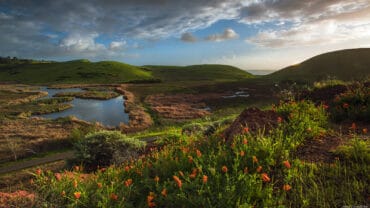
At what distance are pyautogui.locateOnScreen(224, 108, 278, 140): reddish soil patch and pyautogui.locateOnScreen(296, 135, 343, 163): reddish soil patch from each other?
3.49ft

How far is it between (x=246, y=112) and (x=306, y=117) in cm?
177

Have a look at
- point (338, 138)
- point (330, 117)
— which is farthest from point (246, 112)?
point (330, 117)

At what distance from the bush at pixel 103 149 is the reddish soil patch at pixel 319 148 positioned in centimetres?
816

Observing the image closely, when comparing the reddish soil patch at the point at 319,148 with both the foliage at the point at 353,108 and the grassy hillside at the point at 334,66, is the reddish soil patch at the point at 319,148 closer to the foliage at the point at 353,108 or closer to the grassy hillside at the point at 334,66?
the foliage at the point at 353,108

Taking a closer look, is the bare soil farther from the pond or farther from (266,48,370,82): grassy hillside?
(266,48,370,82): grassy hillside

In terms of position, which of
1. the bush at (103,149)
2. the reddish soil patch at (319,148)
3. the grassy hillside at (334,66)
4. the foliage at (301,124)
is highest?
the grassy hillside at (334,66)

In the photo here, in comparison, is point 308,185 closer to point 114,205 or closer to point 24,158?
point 114,205

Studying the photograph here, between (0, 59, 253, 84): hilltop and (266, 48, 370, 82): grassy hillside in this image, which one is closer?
(266, 48, 370, 82): grassy hillside

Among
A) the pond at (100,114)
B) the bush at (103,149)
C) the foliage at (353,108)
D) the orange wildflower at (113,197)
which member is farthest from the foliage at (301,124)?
the pond at (100,114)

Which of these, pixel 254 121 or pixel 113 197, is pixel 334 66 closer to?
pixel 254 121

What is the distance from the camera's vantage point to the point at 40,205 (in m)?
5.44

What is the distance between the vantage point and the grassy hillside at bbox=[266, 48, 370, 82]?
74.6m

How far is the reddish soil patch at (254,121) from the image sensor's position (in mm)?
7778

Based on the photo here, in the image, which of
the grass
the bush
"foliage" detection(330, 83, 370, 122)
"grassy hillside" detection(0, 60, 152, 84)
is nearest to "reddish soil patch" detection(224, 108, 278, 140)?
the grass
